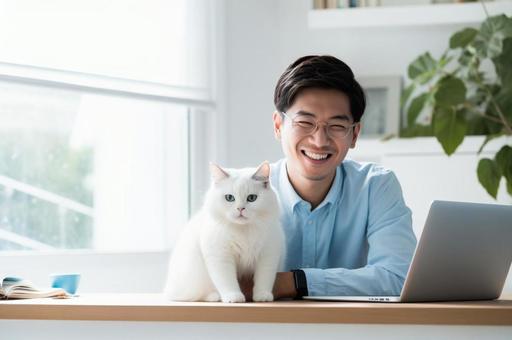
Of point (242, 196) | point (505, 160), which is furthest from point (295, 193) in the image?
point (505, 160)

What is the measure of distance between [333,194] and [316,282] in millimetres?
405

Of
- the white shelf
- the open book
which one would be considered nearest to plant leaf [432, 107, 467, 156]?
the white shelf

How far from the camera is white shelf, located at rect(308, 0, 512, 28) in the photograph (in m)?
3.52

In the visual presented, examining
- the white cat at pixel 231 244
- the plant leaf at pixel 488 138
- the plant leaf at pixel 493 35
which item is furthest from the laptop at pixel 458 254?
the plant leaf at pixel 493 35

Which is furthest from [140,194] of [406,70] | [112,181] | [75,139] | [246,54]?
[406,70]

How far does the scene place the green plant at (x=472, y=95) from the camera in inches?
129

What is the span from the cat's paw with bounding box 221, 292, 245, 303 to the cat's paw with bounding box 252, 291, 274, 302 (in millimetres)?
48

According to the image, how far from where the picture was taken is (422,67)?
3.53 m

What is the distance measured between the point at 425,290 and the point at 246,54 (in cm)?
220

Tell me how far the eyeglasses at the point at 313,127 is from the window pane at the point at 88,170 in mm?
1235

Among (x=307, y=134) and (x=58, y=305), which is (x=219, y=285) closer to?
(x=58, y=305)

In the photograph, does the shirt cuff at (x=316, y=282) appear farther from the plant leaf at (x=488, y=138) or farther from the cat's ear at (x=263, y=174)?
the plant leaf at (x=488, y=138)

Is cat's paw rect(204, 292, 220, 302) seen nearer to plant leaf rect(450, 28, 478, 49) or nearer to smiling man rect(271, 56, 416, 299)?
smiling man rect(271, 56, 416, 299)

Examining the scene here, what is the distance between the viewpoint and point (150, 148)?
3398 mm
